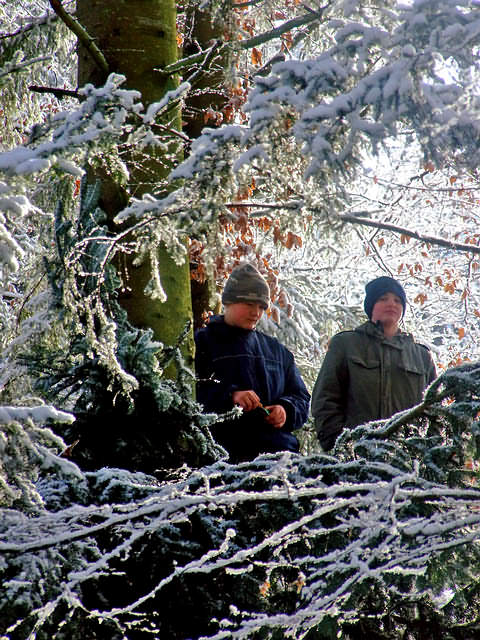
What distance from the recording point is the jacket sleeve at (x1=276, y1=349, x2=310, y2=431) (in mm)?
4000

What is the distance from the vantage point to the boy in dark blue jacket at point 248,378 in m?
3.74

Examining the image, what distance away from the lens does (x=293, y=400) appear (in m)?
4.12

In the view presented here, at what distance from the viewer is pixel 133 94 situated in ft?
7.66

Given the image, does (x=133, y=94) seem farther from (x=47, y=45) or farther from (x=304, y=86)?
(x=47, y=45)

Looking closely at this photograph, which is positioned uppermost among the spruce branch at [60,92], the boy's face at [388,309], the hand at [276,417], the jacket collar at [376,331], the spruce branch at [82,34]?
the spruce branch at [82,34]

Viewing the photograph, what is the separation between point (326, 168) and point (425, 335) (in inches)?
340

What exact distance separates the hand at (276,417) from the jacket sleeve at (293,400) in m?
0.14

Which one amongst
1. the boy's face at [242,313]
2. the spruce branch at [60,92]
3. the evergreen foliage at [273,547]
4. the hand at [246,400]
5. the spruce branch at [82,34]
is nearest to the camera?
the evergreen foliage at [273,547]

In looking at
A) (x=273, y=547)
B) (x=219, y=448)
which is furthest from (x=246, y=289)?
(x=273, y=547)

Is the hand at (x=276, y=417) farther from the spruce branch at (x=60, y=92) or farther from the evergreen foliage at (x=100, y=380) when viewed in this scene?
the spruce branch at (x=60, y=92)

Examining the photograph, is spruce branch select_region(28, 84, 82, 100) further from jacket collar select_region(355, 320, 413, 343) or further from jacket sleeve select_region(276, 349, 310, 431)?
jacket collar select_region(355, 320, 413, 343)

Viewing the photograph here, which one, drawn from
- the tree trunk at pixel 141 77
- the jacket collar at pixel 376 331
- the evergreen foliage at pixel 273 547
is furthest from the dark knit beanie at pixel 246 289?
the evergreen foliage at pixel 273 547

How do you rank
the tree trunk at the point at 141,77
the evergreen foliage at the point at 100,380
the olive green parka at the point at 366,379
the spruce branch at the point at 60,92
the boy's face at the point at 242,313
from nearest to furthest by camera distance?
the evergreen foliage at the point at 100,380 → the spruce branch at the point at 60,92 → the tree trunk at the point at 141,77 → the boy's face at the point at 242,313 → the olive green parka at the point at 366,379

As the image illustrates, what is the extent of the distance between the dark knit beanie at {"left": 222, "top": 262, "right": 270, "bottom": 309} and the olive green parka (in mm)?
689
